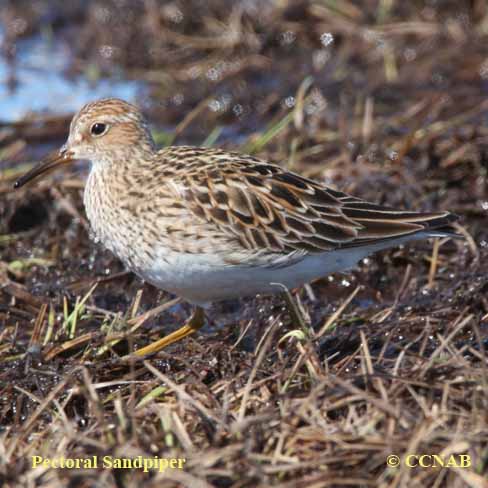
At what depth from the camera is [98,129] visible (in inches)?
249

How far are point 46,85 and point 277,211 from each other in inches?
235

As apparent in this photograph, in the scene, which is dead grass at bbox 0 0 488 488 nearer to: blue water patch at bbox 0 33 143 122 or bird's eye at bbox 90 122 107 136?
blue water patch at bbox 0 33 143 122

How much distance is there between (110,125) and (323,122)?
3437 millimetres

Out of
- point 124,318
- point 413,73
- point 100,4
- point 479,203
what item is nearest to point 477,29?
point 413,73

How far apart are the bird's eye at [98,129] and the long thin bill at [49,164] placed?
221mm

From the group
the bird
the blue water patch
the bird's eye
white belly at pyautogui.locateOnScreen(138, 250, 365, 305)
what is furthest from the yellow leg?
the blue water patch

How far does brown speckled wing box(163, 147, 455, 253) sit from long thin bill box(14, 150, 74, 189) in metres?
0.76

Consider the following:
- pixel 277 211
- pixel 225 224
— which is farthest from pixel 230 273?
pixel 277 211

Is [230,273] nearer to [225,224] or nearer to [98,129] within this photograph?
[225,224]

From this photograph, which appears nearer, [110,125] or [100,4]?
[110,125]

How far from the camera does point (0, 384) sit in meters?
5.69

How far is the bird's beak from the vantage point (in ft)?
21.0

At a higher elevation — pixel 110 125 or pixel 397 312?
pixel 110 125

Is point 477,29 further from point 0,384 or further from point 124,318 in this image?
point 0,384
